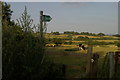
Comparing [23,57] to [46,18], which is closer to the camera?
[23,57]

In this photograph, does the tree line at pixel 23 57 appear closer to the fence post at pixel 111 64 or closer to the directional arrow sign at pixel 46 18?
the directional arrow sign at pixel 46 18

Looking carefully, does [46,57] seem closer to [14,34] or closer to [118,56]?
[14,34]

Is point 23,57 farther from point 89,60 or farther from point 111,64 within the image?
point 111,64

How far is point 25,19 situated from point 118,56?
123 inches

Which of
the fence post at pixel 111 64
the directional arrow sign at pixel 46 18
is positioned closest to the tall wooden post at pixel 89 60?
the fence post at pixel 111 64

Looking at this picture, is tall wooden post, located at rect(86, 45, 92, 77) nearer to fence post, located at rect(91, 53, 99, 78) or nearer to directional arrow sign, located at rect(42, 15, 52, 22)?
fence post, located at rect(91, 53, 99, 78)

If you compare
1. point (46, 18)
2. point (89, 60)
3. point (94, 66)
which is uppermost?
point (46, 18)

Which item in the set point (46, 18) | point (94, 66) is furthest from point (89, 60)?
point (46, 18)

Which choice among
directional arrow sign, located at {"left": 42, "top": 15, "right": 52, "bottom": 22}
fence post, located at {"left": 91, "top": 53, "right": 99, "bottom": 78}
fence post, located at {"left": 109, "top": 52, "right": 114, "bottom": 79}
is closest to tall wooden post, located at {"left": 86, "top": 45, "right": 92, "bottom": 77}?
fence post, located at {"left": 91, "top": 53, "right": 99, "bottom": 78}

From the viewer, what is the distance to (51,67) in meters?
6.10

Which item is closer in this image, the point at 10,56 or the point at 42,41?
the point at 10,56

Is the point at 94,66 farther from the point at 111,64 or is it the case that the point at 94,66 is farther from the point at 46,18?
the point at 46,18

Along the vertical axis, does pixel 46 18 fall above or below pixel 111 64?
above

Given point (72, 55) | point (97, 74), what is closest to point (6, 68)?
point (72, 55)
